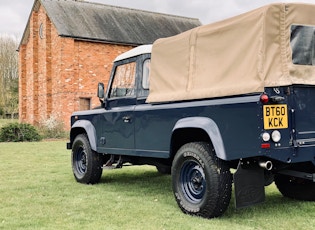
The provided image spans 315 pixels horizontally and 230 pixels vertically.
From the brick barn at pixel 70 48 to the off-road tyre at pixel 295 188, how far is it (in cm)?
2063

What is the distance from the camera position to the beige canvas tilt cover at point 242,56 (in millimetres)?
4902

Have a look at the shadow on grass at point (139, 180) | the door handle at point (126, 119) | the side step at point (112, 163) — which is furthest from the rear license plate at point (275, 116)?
the side step at point (112, 163)

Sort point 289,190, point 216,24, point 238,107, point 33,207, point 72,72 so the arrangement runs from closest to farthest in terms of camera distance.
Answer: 1. point 238,107
2. point 216,24
3. point 33,207
4. point 289,190
5. point 72,72

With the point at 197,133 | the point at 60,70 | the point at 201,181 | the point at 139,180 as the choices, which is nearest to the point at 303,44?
the point at 197,133

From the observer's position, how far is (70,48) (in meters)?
26.5

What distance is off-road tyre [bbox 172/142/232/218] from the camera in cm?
512

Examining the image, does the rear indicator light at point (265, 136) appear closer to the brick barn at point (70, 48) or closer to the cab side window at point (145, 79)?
the cab side window at point (145, 79)

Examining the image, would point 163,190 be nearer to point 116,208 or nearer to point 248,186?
point 116,208

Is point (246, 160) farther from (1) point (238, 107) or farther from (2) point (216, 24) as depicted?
(2) point (216, 24)

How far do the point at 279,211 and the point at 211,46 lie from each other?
7.73 ft

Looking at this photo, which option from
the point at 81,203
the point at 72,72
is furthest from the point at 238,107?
the point at 72,72

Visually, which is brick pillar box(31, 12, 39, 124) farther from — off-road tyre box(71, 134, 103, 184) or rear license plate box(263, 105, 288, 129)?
rear license plate box(263, 105, 288, 129)

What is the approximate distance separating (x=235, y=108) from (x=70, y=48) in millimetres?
22931

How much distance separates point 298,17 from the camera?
5.04m
